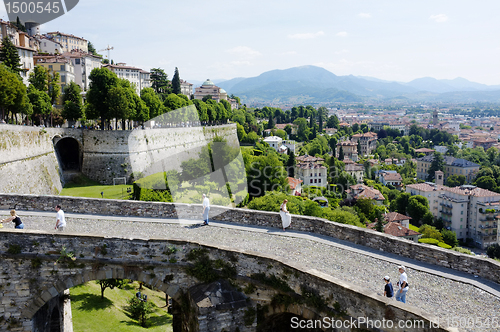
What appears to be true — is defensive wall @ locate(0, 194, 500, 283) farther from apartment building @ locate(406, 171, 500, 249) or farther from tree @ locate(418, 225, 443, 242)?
apartment building @ locate(406, 171, 500, 249)

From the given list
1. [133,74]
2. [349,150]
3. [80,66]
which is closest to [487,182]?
[349,150]

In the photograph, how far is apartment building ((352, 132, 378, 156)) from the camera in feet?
467

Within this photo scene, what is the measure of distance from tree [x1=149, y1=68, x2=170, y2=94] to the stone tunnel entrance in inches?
1584

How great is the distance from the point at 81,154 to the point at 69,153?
6.71 feet

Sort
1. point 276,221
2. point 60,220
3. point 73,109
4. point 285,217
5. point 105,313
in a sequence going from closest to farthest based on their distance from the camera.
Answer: point 60,220 → point 285,217 → point 276,221 → point 105,313 → point 73,109

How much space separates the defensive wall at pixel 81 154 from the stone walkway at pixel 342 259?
14.0 metres

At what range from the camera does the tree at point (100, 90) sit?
32906 millimetres

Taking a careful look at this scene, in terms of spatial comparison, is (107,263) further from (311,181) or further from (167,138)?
(311,181)

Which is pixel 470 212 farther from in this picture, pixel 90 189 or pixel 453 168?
pixel 90 189

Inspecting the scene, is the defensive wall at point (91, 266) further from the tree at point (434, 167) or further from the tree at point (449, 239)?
the tree at point (434, 167)

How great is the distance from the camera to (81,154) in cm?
3303

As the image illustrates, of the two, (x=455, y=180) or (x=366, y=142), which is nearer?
(x=455, y=180)

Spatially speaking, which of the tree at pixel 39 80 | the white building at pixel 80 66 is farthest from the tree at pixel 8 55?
the white building at pixel 80 66

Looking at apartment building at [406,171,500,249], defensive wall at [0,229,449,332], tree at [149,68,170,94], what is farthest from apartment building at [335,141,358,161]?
defensive wall at [0,229,449,332]
